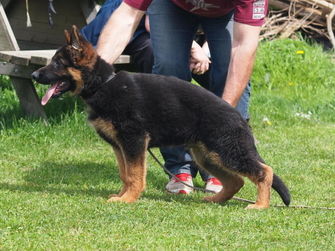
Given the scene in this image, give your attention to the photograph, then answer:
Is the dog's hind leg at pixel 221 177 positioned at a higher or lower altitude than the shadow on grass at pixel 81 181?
higher

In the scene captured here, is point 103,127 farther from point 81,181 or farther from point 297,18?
point 297,18

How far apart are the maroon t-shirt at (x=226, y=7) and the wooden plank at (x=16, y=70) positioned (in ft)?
7.03

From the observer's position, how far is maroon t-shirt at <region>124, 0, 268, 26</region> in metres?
4.11

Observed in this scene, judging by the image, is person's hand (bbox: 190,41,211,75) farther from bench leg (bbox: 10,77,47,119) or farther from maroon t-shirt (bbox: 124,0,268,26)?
bench leg (bbox: 10,77,47,119)

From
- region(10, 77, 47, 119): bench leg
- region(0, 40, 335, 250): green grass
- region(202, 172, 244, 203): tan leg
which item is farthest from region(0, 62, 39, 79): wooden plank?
region(202, 172, 244, 203): tan leg

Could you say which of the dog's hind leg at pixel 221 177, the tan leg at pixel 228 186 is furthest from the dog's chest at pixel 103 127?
the tan leg at pixel 228 186

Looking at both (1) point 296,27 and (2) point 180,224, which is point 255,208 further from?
(1) point 296,27

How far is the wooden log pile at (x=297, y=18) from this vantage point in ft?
32.5

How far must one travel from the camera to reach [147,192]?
4.46 m

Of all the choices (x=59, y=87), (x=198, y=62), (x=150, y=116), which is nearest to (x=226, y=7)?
(x=198, y=62)

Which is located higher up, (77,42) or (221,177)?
(77,42)

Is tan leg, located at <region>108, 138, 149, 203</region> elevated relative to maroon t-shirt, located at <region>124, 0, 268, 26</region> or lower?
lower

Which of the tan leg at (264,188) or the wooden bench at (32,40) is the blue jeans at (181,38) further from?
the wooden bench at (32,40)

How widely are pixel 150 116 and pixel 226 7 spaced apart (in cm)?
112
